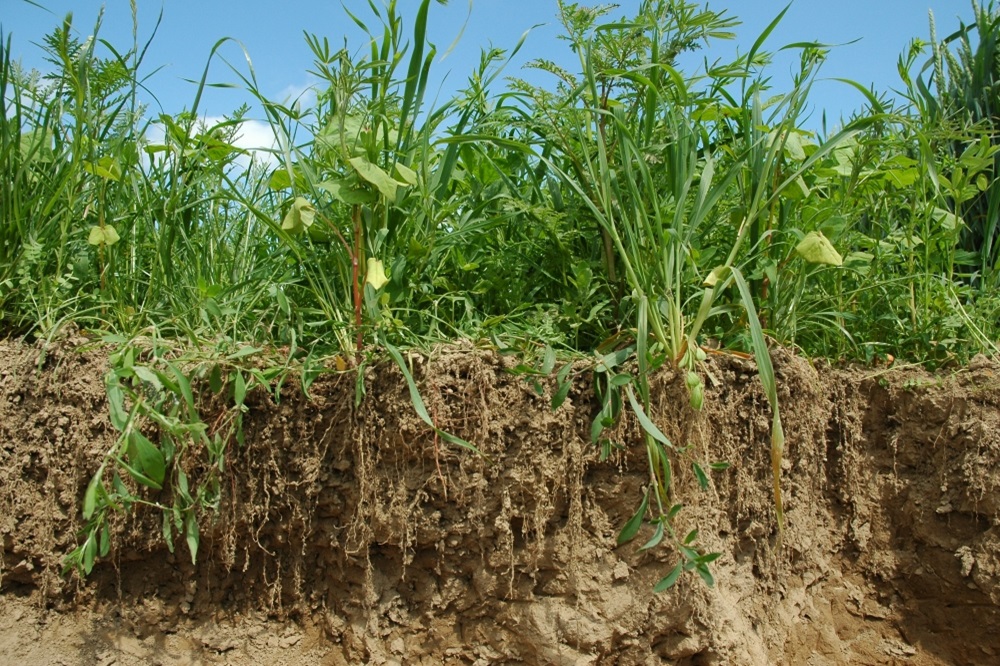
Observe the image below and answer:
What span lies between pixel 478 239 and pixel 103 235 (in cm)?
95

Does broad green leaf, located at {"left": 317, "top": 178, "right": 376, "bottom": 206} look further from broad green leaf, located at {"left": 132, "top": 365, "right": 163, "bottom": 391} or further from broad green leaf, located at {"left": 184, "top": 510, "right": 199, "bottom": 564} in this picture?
broad green leaf, located at {"left": 184, "top": 510, "right": 199, "bottom": 564}

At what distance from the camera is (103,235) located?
6.87 feet

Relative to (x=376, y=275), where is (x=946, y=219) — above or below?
above

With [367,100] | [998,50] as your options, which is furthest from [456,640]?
[998,50]

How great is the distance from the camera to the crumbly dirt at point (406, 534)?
6.31ft

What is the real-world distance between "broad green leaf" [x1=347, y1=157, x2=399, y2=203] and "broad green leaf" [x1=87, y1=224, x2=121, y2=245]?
711 mm

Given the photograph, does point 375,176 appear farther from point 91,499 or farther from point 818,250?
point 818,250

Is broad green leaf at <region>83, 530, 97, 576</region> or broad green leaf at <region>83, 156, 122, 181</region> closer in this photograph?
broad green leaf at <region>83, 530, 97, 576</region>

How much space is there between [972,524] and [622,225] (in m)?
1.34

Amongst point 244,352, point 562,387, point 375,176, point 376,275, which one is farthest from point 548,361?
point 244,352

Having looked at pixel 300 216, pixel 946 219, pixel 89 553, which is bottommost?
pixel 89 553

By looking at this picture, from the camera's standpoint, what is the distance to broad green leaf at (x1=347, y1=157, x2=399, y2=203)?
1.81m

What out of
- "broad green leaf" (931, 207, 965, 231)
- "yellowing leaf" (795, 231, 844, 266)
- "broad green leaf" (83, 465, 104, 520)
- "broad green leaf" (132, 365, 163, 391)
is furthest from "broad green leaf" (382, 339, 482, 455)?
"broad green leaf" (931, 207, 965, 231)

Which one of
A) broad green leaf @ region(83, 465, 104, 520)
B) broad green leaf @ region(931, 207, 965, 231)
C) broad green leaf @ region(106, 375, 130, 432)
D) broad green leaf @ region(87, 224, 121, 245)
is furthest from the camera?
broad green leaf @ region(931, 207, 965, 231)
